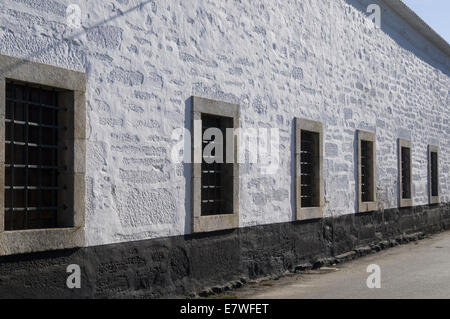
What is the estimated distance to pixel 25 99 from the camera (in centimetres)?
577

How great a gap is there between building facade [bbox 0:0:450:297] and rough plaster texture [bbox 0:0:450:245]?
0.02m

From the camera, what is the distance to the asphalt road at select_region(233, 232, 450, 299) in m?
7.78

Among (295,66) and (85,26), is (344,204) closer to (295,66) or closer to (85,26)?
(295,66)

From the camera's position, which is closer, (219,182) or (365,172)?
(219,182)

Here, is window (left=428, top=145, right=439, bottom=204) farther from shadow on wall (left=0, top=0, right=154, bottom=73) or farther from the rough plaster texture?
shadow on wall (left=0, top=0, right=154, bottom=73)

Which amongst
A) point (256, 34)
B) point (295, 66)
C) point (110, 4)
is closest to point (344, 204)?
point (295, 66)

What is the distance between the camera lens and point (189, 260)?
24.8 ft

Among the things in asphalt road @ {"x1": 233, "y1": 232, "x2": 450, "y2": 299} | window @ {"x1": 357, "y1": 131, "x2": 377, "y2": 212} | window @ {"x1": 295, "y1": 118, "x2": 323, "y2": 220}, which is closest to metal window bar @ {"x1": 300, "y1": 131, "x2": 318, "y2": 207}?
window @ {"x1": 295, "y1": 118, "x2": 323, "y2": 220}

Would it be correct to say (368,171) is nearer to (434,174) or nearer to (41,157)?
(434,174)

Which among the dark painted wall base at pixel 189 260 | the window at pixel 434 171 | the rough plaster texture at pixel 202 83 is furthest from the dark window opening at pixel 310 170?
the window at pixel 434 171

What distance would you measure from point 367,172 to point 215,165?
19.2 ft

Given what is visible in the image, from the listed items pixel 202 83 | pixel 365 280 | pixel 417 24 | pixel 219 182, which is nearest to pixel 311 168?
pixel 365 280

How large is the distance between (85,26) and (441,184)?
1482 centimetres

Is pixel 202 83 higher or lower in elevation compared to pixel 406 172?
higher
